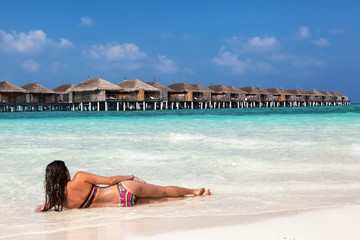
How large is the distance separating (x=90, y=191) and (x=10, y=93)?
3468cm

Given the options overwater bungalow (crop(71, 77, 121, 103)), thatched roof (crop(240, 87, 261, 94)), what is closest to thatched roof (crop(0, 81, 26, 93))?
overwater bungalow (crop(71, 77, 121, 103))

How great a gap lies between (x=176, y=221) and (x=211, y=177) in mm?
2127

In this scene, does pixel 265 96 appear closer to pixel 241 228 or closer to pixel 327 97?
pixel 327 97

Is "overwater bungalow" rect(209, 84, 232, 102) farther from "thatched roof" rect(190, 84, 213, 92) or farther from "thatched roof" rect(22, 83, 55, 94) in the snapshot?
"thatched roof" rect(22, 83, 55, 94)

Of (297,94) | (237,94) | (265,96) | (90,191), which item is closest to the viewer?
(90,191)

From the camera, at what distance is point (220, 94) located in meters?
51.8

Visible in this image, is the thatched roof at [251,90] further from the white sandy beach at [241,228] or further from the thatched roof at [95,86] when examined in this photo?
the white sandy beach at [241,228]

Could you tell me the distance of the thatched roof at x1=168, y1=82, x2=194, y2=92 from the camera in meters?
44.7

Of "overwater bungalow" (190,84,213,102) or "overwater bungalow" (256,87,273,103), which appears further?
"overwater bungalow" (256,87,273,103)

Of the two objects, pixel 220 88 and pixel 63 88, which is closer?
pixel 63 88

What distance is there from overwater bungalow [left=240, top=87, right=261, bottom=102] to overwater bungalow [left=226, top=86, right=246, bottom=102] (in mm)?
2088

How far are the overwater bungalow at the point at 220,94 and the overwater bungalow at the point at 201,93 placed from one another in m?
2.73

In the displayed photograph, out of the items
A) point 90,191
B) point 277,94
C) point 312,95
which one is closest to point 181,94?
point 277,94

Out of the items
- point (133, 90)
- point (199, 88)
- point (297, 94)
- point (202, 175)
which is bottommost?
point (202, 175)
